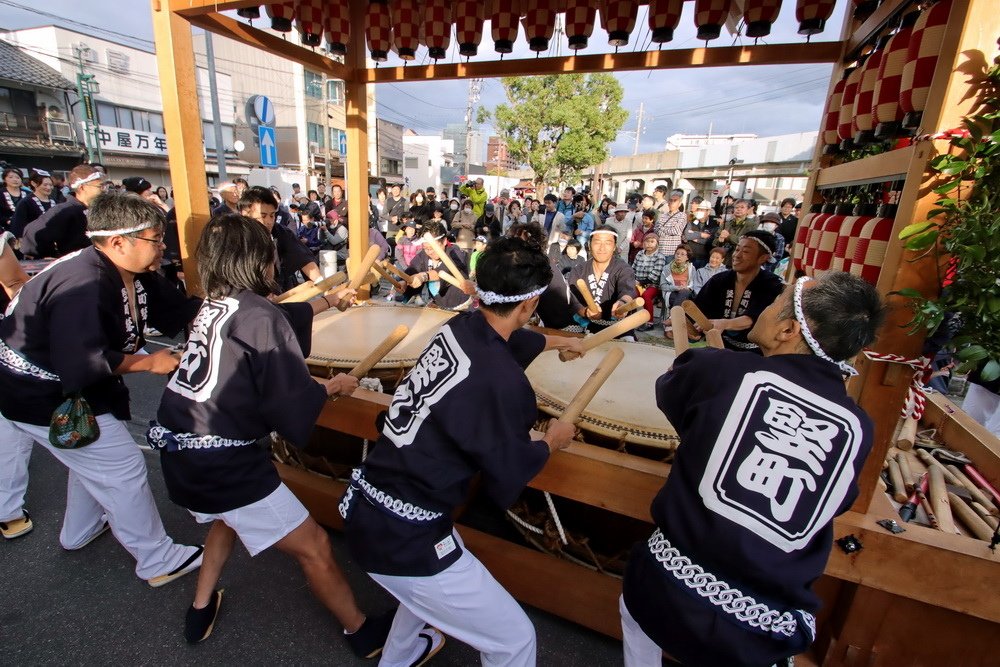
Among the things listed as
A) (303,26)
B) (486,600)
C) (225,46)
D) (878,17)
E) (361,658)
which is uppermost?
(225,46)

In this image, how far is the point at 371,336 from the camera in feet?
8.96

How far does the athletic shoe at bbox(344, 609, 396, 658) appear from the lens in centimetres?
173

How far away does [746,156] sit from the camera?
19.1 m

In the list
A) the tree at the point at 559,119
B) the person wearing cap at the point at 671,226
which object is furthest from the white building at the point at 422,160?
the person wearing cap at the point at 671,226

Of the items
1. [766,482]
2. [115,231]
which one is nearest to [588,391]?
[766,482]

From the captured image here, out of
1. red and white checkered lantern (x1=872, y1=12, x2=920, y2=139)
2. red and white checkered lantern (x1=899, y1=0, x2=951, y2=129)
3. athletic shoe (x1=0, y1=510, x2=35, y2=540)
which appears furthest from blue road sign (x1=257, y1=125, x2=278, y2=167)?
red and white checkered lantern (x1=899, y1=0, x2=951, y2=129)

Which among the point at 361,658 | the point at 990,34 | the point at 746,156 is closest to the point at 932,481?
the point at 990,34

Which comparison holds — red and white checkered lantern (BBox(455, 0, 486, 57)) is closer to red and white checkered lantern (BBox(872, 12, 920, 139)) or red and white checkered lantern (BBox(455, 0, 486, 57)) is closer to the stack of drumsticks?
red and white checkered lantern (BBox(872, 12, 920, 139))

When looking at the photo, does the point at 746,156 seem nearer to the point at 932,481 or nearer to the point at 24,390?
the point at 932,481

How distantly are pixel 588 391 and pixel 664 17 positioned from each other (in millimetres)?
2401

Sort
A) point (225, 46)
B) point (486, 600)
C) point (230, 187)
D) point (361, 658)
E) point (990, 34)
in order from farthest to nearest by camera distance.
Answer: point (225, 46), point (230, 187), point (361, 658), point (486, 600), point (990, 34)

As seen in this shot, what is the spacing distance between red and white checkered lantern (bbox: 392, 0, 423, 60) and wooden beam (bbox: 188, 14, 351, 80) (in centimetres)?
47

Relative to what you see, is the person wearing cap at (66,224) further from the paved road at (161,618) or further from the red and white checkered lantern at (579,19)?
the red and white checkered lantern at (579,19)

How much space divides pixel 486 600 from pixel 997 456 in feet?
7.27
